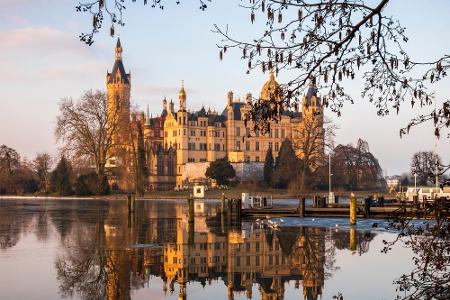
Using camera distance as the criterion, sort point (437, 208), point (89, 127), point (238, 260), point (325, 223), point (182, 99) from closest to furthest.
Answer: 1. point (437, 208)
2. point (238, 260)
3. point (325, 223)
4. point (89, 127)
5. point (182, 99)

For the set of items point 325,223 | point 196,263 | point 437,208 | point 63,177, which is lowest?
point 196,263

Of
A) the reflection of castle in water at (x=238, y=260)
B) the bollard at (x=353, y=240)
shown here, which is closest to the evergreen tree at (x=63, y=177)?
the reflection of castle in water at (x=238, y=260)

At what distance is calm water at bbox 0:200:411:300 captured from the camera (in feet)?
40.4

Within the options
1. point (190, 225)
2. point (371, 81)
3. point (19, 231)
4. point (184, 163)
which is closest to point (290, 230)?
point (190, 225)

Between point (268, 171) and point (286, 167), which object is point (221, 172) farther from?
point (286, 167)

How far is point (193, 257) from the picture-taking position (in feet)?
55.8

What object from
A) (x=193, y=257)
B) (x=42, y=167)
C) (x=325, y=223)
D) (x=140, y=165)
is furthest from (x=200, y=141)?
(x=193, y=257)

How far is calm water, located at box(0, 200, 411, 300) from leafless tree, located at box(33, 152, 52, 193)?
241ft

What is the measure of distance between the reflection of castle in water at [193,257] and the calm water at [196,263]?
23 mm

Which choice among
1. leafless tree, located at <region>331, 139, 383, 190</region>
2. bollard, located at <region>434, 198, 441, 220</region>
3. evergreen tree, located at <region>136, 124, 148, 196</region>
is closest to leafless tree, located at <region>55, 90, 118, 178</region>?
evergreen tree, located at <region>136, 124, 148, 196</region>

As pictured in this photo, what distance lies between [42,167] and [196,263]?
300ft

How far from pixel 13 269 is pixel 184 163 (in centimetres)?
10530

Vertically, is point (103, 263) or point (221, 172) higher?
point (221, 172)

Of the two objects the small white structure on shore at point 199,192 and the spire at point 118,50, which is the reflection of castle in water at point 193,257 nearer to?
the small white structure on shore at point 199,192
